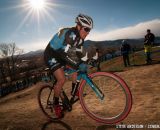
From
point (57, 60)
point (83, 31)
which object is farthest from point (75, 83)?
point (83, 31)

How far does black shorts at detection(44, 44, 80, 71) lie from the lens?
189 inches

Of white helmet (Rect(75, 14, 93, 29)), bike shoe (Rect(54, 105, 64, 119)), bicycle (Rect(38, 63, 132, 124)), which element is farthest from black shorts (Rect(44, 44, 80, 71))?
bike shoe (Rect(54, 105, 64, 119))

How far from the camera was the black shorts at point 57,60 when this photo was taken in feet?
15.7

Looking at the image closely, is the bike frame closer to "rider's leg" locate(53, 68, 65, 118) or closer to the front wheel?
the front wheel

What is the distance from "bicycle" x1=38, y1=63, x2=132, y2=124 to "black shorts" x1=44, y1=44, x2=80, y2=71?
22cm

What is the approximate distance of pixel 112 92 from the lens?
537 cm

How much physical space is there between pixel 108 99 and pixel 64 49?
5.88 feet

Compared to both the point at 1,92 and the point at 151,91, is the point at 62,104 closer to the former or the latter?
the point at 151,91

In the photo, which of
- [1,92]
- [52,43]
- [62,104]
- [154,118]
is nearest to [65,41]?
[52,43]

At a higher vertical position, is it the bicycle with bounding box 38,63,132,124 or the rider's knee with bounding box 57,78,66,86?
the rider's knee with bounding box 57,78,66,86

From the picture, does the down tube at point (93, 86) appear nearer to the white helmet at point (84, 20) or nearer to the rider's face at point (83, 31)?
the rider's face at point (83, 31)

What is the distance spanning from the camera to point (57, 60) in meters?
4.93

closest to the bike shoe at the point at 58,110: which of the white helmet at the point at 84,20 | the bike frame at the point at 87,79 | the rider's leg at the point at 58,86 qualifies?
the rider's leg at the point at 58,86

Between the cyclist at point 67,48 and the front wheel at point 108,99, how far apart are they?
1.39ft
